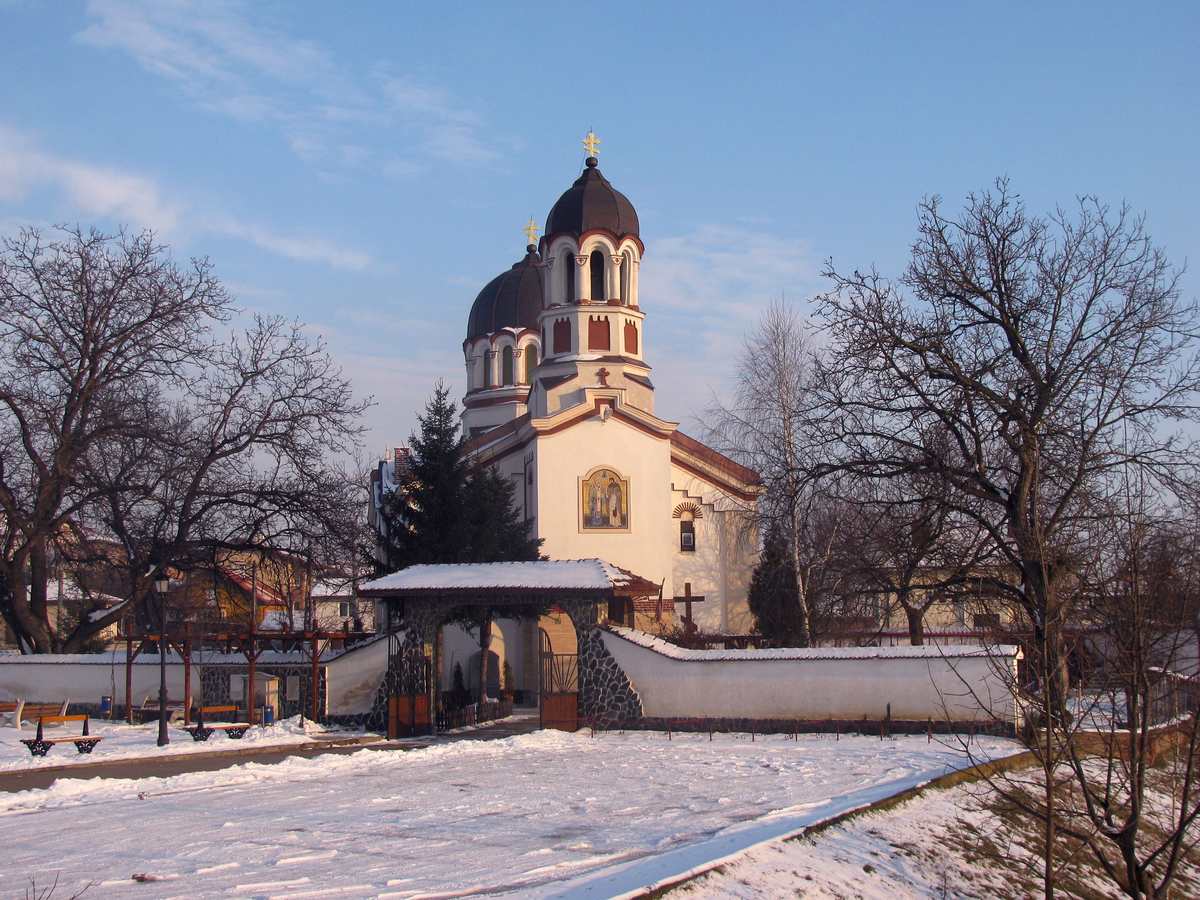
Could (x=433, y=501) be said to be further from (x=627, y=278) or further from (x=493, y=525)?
(x=627, y=278)

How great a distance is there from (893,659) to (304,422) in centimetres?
1531

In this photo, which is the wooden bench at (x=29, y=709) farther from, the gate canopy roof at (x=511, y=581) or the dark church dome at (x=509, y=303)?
the dark church dome at (x=509, y=303)

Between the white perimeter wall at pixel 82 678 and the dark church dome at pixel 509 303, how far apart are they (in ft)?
94.6

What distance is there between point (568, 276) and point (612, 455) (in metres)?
6.96

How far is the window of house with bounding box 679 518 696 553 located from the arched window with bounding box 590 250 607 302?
8022mm

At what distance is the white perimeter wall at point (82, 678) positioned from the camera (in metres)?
26.5

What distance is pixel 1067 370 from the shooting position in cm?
1856

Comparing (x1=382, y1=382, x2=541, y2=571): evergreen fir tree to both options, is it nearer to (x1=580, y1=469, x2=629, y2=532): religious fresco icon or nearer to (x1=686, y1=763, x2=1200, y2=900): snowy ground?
(x1=580, y1=469, x2=629, y2=532): religious fresco icon

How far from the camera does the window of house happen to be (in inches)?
1633

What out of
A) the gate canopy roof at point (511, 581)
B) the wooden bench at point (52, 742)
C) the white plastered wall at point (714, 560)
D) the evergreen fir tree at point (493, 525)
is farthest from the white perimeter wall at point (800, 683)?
the white plastered wall at point (714, 560)

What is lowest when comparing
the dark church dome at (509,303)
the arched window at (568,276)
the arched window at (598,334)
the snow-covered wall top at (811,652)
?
the snow-covered wall top at (811,652)

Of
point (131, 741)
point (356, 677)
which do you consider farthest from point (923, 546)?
point (131, 741)

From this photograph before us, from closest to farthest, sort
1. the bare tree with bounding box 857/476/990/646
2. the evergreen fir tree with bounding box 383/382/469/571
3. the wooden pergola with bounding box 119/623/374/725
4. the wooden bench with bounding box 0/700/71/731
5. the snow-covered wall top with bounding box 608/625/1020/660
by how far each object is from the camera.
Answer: the bare tree with bounding box 857/476/990/646 < the snow-covered wall top with bounding box 608/625/1020/660 < the wooden pergola with bounding box 119/623/374/725 < the wooden bench with bounding box 0/700/71/731 < the evergreen fir tree with bounding box 383/382/469/571

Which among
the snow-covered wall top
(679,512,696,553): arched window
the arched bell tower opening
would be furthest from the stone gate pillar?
the arched bell tower opening
